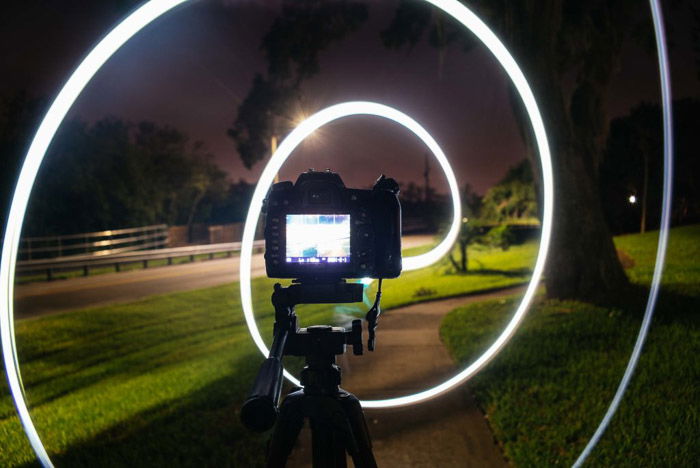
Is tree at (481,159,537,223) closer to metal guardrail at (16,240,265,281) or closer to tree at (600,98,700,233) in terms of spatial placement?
tree at (600,98,700,233)

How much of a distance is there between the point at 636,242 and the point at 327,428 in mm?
15290

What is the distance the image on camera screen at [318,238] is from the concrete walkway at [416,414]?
2.15 meters

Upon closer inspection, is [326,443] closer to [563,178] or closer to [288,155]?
[288,155]

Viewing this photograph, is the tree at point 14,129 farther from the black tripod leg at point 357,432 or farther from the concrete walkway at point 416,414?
the black tripod leg at point 357,432

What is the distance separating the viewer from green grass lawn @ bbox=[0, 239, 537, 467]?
4.22m

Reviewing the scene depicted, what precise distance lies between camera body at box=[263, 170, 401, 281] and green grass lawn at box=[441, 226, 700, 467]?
7.71 feet

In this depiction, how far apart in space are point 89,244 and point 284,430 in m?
24.2

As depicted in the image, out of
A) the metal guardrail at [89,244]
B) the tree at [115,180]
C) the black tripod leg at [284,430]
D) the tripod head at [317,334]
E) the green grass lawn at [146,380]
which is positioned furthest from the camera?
the tree at [115,180]

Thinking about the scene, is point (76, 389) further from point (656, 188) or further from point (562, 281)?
point (656, 188)

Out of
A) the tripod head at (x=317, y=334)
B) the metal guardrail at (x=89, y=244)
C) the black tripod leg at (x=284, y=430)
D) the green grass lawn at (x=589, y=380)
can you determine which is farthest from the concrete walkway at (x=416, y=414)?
the metal guardrail at (x=89, y=244)

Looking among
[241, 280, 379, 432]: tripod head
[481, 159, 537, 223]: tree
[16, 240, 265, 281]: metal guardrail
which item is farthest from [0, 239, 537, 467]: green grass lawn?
[16, 240, 265, 281]: metal guardrail

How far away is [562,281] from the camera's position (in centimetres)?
820

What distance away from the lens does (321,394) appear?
7.44 feet

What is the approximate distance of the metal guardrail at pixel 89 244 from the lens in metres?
22.7
